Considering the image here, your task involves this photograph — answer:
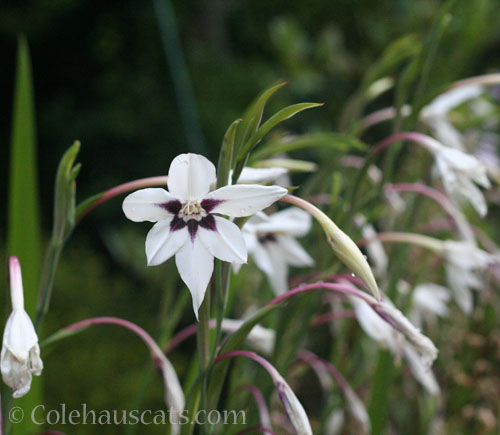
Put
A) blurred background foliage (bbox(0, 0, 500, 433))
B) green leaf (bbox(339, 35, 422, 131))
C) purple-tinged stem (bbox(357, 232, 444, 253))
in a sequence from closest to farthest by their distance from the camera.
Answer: purple-tinged stem (bbox(357, 232, 444, 253)) < green leaf (bbox(339, 35, 422, 131)) < blurred background foliage (bbox(0, 0, 500, 433))

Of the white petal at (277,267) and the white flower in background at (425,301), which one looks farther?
the white flower in background at (425,301)

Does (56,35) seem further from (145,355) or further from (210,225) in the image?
(210,225)

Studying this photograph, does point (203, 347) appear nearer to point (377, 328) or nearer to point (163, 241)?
point (163, 241)

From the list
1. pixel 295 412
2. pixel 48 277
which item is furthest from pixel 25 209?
pixel 295 412

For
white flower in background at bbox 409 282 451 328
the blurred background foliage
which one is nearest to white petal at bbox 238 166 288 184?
white flower in background at bbox 409 282 451 328

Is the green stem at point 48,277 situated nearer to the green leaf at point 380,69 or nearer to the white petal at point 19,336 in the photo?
the white petal at point 19,336

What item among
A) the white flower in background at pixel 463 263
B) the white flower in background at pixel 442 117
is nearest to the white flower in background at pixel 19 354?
the white flower in background at pixel 463 263

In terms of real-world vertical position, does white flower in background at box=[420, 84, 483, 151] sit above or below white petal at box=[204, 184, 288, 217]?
above

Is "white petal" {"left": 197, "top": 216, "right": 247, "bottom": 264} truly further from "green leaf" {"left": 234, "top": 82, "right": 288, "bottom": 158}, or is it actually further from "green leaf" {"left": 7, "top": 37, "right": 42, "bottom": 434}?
"green leaf" {"left": 7, "top": 37, "right": 42, "bottom": 434}
